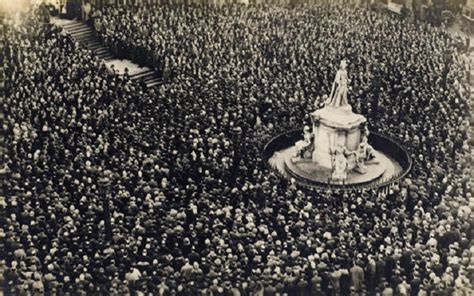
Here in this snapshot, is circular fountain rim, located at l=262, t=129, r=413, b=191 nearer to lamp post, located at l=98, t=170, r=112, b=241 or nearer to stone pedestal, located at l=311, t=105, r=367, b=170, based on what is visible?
stone pedestal, located at l=311, t=105, r=367, b=170

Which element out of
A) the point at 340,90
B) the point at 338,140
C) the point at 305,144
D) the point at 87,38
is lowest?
the point at 87,38

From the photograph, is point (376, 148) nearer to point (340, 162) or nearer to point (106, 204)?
point (340, 162)

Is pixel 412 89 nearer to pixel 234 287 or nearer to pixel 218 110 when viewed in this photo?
pixel 218 110

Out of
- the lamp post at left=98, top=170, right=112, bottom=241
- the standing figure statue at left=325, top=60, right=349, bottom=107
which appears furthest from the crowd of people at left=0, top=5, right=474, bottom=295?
the standing figure statue at left=325, top=60, right=349, bottom=107

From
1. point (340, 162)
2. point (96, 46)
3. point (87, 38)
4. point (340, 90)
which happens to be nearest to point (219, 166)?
point (340, 162)

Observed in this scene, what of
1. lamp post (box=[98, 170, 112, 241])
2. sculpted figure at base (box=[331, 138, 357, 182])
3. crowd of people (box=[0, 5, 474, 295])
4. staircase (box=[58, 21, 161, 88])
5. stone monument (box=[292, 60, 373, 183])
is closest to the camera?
crowd of people (box=[0, 5, 474, 295])

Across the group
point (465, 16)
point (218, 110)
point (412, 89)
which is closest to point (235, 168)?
point (218, 110)
